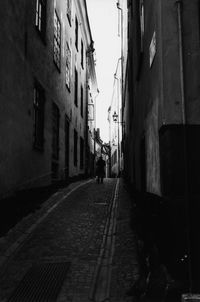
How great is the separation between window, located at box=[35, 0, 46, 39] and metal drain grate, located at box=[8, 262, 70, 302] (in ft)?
23.7

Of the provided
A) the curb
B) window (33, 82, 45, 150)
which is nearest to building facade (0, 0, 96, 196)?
window (33, 82, 45, 150)

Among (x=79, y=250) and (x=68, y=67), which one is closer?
(x=79, y=250)

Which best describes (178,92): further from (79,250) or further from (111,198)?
(111,198)

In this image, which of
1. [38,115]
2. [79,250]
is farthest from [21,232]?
[38,115]

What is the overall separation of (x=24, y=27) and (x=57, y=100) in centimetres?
443

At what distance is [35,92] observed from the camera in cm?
974

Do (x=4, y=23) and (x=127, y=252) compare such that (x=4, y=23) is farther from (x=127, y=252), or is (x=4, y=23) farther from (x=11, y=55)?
(x=127, y=252)

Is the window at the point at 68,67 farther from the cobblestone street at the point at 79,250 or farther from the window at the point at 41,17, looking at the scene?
the cobblestone street at the point at 79,250

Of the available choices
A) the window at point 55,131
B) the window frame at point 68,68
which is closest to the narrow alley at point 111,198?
the window at point 55,131

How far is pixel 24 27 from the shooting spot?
8.29m

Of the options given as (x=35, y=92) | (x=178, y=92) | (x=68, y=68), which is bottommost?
(x=178, y=92)

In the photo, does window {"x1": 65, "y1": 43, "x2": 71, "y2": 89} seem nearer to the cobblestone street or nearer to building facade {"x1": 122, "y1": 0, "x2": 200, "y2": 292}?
the cobblestone street

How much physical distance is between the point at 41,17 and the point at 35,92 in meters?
2.56

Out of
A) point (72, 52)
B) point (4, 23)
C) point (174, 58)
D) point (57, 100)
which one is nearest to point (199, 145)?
point (174, 58)
